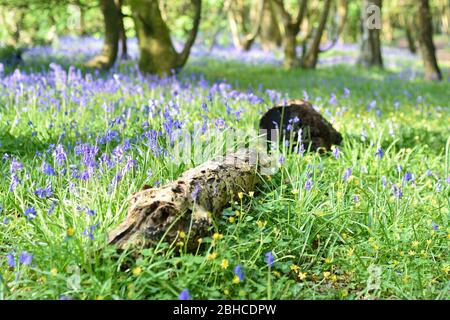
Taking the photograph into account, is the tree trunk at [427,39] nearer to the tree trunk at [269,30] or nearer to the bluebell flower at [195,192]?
the tree trunk at [269,30]

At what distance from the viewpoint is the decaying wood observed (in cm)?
321

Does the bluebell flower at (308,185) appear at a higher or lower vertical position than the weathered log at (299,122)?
lower

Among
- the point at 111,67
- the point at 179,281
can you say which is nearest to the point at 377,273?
the point at 179,281

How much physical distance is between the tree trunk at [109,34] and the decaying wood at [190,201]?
24.3 feet

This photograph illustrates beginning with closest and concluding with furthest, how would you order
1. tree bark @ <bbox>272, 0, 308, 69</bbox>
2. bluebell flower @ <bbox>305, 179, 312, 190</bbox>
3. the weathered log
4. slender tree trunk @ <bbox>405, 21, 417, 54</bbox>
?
bluebell flower @ <bbox>305, 179, 312, 190</bbox>
the weathered log
tree bark @ <bbox>272, 0, 308, 69</bbox>
slender tree trunk @ <bbox>405, 21, 417, 54</bbox>

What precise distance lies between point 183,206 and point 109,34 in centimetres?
857

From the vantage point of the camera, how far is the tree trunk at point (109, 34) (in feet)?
36.3

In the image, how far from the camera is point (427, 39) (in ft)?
45.1

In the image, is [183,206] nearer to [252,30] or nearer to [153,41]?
[153,41]

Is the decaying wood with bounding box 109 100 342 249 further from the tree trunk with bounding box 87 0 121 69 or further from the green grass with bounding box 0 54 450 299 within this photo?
the tree trunk with bounding box 87 0 121 69

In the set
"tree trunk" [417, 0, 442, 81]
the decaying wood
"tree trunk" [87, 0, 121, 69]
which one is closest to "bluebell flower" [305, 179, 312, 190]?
the decaying wood

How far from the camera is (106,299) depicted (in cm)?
287

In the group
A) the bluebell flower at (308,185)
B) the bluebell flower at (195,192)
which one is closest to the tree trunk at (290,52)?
the bluebell flower at (308,185)
